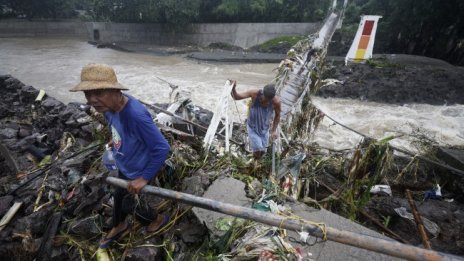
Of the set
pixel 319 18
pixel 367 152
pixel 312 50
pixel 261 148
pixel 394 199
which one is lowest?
pixel 394 199

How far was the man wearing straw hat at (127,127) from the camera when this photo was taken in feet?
6.48

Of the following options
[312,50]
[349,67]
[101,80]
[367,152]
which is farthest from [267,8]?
[101,80]

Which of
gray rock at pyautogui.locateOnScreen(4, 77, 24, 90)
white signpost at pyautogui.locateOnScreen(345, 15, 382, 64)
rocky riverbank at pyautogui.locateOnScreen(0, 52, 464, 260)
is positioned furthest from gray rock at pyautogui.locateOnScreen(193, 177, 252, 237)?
white signpost at pyautogui.locateOnScreen(345, 15, 382, 64)

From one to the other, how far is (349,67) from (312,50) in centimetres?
696

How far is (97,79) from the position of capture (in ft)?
6.45

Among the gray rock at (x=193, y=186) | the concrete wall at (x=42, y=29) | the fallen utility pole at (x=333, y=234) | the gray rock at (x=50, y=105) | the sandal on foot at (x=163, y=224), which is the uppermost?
the concrete wall at (x=42, y=29)

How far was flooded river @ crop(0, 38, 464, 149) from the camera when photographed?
9.16 m

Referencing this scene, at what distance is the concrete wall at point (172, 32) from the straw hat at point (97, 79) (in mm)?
21476

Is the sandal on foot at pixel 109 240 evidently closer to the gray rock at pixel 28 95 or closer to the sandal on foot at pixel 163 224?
the sandal on foot at pixel 163 224

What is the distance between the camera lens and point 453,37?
15570 mm

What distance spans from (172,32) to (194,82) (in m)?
11.5

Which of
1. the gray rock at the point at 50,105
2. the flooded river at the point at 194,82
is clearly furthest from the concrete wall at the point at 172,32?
the gray rock at the point at 50,105

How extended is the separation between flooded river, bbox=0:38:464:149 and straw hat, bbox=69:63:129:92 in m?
5.13

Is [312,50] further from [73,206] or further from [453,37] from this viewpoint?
[453,37]
